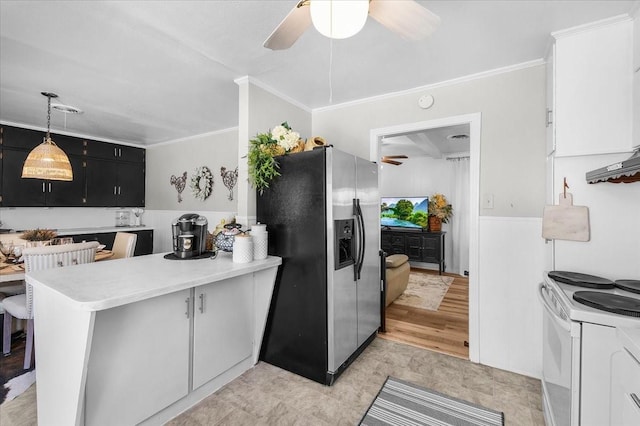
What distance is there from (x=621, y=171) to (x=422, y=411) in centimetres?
173

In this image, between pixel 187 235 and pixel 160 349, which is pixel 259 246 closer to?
pixel 187 235

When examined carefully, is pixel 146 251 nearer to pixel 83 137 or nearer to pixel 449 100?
pixel 83 137

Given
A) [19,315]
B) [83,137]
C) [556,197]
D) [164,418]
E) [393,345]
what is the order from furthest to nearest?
[83,137] < [393,345] < [19,315] < [556,197] < [164,418]

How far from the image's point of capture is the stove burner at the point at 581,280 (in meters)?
1.55

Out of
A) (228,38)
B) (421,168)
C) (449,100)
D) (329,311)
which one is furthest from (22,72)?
(421,168)

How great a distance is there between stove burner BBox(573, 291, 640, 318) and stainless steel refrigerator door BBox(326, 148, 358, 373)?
137 centimetres

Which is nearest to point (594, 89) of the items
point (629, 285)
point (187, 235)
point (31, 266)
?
point (629, 285)

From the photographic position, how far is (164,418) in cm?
175

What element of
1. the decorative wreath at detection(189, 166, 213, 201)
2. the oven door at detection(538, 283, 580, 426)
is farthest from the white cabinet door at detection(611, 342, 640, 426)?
the decorative wreath at detection(189, 166, 213, 201)

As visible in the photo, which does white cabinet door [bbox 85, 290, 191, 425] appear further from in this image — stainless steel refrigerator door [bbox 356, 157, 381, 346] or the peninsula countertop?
stainless steel refrigerator door [bbox 356, 157, 381, 346]

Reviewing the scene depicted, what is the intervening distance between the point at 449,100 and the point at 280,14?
1697 mm

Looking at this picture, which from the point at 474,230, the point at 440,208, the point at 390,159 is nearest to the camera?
the point at 474,230

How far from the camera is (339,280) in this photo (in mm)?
2217

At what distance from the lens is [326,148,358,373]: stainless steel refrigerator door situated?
2.12 m
